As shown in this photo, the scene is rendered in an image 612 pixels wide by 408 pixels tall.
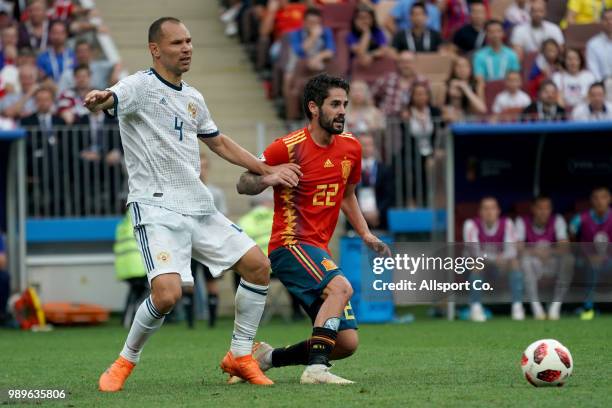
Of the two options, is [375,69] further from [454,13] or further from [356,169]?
[356,169]

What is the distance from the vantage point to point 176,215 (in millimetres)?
8719

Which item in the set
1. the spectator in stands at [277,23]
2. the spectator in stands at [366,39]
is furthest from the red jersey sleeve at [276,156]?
the spectator in stands at [277,23]

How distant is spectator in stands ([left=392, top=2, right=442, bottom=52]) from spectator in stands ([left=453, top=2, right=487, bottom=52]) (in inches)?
13.5

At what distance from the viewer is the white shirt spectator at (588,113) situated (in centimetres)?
1683

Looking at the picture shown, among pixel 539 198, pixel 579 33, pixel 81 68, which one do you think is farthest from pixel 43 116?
pixel 579 33

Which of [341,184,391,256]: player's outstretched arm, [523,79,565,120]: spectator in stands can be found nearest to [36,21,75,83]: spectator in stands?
[523,79,565,120]: spectator in stands

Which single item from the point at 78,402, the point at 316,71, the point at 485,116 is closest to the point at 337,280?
the point at 78,402

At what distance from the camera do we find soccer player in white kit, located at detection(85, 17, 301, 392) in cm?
863

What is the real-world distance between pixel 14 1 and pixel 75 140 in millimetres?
4001

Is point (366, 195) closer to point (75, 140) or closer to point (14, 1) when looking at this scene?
point (75, 140)

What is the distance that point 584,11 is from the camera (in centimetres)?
2016

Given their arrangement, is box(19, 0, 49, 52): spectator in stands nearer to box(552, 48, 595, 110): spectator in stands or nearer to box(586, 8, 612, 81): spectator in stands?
box(552, 48, 595, 110): spectator in stands

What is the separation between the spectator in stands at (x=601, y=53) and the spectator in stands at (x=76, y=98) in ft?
22.3

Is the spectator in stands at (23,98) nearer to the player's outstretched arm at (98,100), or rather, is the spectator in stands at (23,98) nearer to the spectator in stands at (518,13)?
the spectator in stands at (518,13)
